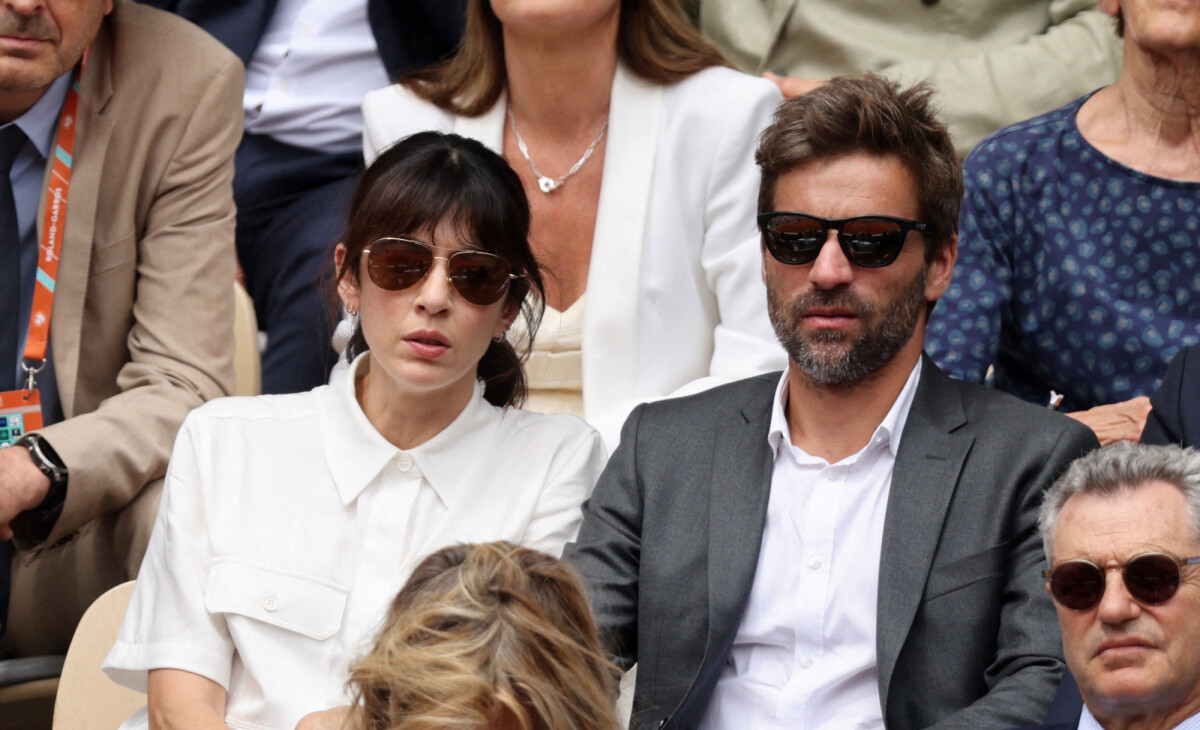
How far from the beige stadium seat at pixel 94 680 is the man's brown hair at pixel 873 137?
129cm

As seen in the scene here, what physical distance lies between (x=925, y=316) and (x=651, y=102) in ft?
3.16

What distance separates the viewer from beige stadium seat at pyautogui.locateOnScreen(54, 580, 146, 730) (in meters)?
2.59

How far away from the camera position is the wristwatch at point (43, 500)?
9.78 ft

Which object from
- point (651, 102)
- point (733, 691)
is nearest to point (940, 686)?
point (733, 691)

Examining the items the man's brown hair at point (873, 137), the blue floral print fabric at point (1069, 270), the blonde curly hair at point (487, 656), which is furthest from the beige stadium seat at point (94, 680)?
the blue floral print fabric at point (1069, 270)

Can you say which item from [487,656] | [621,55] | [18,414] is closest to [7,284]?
[18,414]

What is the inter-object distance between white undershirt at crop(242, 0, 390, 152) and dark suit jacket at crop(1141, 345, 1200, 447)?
7.18 ft

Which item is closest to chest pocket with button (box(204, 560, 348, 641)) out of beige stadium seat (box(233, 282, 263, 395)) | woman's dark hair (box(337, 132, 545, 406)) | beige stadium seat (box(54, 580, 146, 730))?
beige stadium seat (box(54, 580, 146, 730))

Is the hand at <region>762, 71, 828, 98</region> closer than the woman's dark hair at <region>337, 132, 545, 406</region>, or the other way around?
the woman's dark hair at <region>337, 132, 545, 406</region>

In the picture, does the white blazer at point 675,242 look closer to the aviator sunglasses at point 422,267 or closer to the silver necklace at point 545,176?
the silver necklace at point 545,176

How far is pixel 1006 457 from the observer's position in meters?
2.44

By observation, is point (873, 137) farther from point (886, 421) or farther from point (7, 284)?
point (7, 284)

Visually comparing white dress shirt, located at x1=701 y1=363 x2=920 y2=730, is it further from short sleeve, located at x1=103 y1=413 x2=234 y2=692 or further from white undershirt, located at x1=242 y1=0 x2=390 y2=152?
white undershirt, located at x1=242 y1=0 x2=390 y2=152

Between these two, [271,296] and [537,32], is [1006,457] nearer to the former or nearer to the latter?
[537,32]
